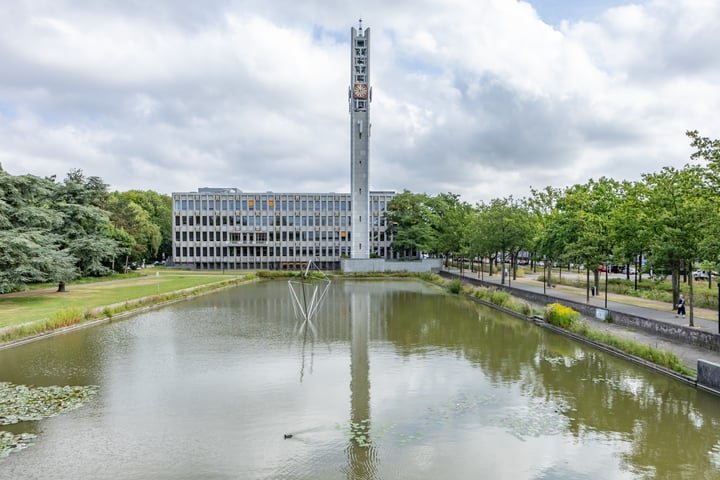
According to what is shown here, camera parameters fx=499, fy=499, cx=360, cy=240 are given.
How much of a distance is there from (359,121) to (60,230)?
5139 cm

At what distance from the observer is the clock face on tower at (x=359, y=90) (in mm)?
91125

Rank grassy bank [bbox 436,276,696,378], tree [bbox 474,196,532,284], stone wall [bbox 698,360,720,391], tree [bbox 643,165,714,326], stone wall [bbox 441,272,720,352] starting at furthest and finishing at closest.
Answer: tree [bbox 474,196,532,284]
tree [bbox 643,165,714,326]
stone wall [bbox 441,272,720,352]
grassy bank [bbox 436,276,696,378]
stone wall [bbox 698,360,720,391]

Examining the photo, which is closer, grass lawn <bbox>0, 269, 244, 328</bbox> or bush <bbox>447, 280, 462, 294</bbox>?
grass lawn <bbox>0, 269, 244, 328</bbox>

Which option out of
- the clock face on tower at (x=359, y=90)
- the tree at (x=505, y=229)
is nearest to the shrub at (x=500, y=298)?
the tree at (x=505, y=229)

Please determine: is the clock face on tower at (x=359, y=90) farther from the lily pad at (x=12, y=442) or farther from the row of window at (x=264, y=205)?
the lily pad at (x=12, y=442)

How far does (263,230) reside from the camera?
11212cm

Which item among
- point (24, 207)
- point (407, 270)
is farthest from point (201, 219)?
point (24, 207)

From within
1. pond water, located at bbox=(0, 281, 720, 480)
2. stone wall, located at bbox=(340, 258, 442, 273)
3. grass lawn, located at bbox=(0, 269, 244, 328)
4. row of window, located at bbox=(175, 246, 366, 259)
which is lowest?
pond water, located at bbox=(0, 281, 720, 480)

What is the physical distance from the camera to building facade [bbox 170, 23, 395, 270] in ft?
361

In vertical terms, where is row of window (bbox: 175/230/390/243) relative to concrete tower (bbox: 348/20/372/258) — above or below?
below

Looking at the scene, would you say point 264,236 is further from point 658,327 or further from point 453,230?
point 658,327

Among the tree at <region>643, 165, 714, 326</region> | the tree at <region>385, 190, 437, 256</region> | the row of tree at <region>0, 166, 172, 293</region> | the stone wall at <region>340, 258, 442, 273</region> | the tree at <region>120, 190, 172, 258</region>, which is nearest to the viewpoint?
the tree at <region>643, 165, 714, 326</region>

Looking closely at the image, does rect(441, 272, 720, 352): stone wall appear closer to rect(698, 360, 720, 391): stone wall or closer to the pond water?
the pond water

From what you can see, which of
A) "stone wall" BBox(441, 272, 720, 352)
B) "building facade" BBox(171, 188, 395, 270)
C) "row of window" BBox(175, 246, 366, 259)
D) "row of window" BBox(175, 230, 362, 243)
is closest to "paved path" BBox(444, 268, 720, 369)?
"stone wall" BBox(441, 272, 720, 352)
